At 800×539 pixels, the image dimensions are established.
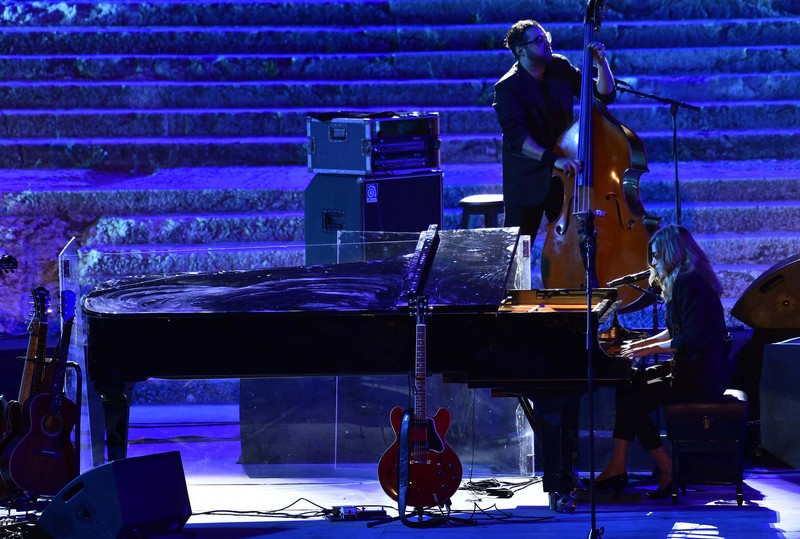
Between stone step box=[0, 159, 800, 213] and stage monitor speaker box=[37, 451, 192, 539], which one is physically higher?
stone step box=[0, 159, 800, 213]

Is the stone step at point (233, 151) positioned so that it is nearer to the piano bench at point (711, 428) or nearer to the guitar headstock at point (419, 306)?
the piano bench at point (711, 428)

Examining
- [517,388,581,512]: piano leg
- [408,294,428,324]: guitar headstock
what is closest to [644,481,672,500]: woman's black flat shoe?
[517,388,581,512]: piano leg

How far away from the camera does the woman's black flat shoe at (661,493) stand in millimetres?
5570

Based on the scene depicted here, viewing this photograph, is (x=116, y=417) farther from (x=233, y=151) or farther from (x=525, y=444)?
(x=233, y=151)

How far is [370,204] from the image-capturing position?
6.91m

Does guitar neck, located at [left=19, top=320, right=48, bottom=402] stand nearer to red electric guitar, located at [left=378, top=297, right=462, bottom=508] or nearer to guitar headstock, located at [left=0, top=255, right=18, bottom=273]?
guitar headstock, located at [left=0, top=255, right=18, bottom=273]

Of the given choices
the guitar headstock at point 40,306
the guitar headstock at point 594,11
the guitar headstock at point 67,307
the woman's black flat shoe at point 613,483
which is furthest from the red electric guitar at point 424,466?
the guitar headstock at point 594,11

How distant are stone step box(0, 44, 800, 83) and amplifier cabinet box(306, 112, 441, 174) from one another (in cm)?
224

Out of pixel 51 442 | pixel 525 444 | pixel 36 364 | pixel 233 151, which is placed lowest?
pixel 525 444

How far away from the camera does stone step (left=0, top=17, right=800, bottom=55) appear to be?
9375 millimetres

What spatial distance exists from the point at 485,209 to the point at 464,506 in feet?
7.54

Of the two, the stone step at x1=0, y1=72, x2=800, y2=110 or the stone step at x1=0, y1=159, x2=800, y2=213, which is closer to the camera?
the stone step at x1=0, y1=159, x2=800, y2=213

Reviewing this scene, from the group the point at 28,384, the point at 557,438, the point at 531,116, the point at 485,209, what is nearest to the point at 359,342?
the point at 557,438

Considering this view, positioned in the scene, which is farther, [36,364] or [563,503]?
[36,364]
